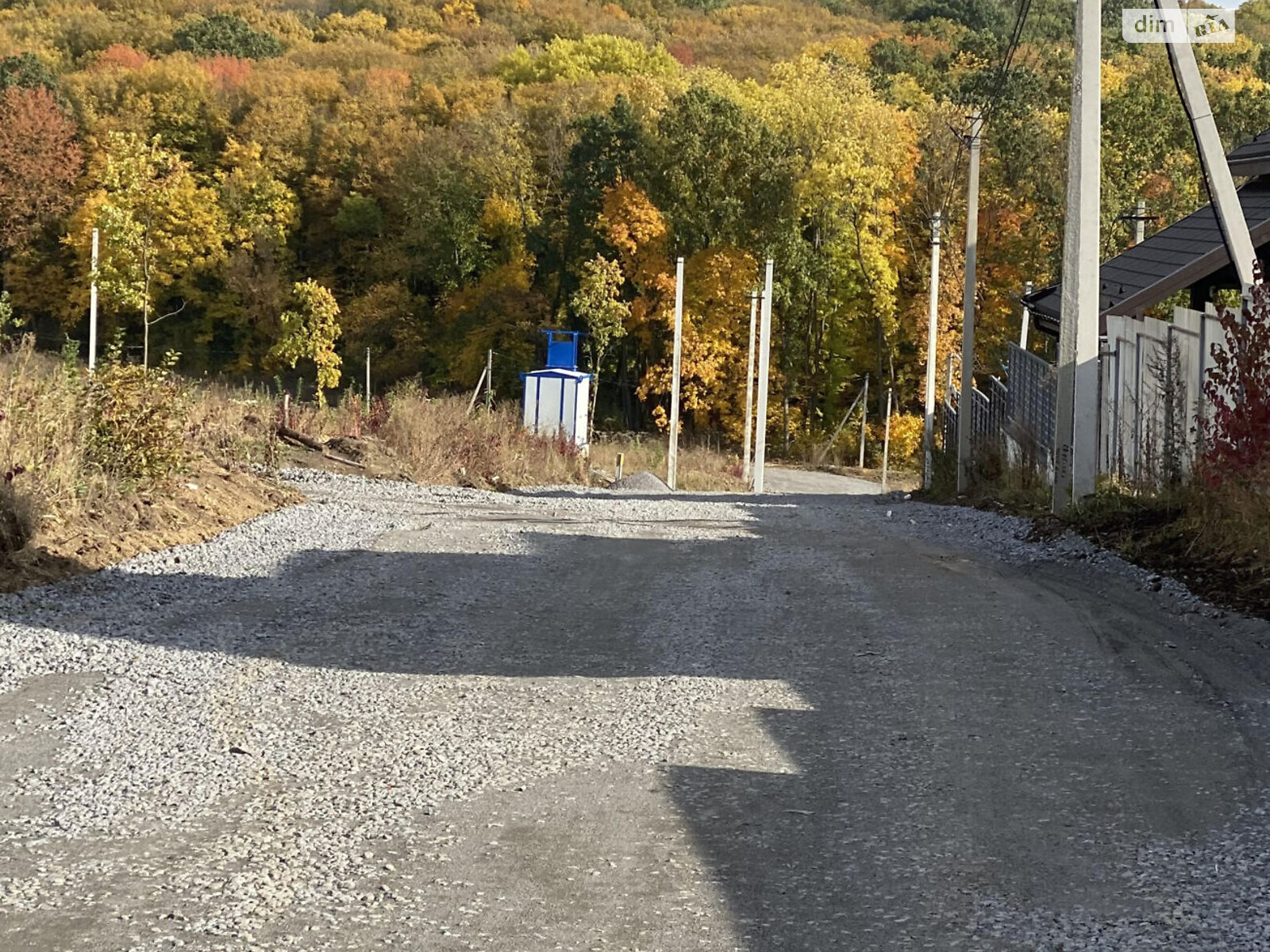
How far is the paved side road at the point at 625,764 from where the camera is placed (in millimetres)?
4672

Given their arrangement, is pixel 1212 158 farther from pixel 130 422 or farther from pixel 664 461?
pixel 664 461

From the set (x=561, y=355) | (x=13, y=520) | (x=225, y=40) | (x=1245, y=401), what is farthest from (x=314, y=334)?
(x=1245, y=401)

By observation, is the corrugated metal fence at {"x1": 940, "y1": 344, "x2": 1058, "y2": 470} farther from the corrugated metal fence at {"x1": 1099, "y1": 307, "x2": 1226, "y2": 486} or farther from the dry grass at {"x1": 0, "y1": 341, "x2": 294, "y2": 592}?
the dry grass at {"x1": 0, "y1": 341, "x2": 294, "y2": 592}

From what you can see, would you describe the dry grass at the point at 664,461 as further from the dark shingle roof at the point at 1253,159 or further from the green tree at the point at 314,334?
the dark shingle roof at the point at 1253,159

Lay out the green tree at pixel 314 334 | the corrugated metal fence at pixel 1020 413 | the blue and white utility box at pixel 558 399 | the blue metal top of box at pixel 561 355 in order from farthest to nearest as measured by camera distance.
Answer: the green tree at pixel 314 334 < the blue metal top of box at pixel 561 355 < the blue and white utility box at pixel 558 399 < the corrugated metal fence at pixel 1020 413

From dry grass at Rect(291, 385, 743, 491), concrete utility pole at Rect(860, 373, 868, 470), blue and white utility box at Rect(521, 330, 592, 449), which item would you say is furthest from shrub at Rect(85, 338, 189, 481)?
concrete utility pole at Rect(860, 373, 868, 470)

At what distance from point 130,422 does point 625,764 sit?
29.2 feet

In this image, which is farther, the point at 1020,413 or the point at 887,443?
the point at 887,443

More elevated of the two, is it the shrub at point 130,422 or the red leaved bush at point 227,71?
the red leaved bush at point 227,71

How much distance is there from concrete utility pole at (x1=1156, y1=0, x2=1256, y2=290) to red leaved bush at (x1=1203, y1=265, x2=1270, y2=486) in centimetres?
157

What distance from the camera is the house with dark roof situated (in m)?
20.8

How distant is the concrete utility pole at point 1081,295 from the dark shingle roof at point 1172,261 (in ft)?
12.3

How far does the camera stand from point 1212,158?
13.2 meters

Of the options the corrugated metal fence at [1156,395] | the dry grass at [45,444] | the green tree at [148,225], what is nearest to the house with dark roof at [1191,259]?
the corrugated metal fence at [1156,395]
